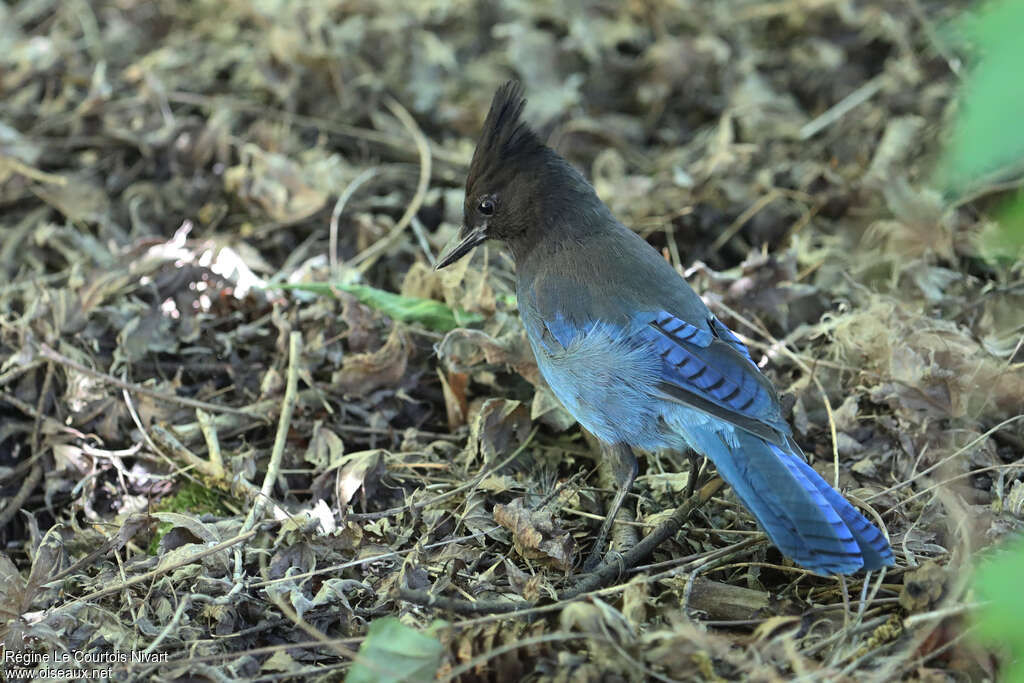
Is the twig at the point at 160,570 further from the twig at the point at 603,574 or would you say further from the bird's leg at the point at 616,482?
the bird's leg at the point at 616,482

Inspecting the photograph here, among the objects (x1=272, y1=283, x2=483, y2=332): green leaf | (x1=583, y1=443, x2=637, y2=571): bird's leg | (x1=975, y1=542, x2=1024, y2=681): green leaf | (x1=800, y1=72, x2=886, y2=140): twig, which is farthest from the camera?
(x1=800, y1=72, x2=886, y2=140): twig

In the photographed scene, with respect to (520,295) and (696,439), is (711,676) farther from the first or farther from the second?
(520,295)

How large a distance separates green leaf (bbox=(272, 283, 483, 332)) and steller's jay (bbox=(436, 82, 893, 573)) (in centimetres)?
21

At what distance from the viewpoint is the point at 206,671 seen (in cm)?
235

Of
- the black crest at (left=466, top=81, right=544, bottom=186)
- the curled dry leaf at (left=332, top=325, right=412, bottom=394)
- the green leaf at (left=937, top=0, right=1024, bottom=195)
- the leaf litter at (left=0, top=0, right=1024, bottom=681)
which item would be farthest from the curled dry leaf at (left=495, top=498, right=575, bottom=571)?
the green leaf at (left=937, top=0, right=1024, bottom=195)

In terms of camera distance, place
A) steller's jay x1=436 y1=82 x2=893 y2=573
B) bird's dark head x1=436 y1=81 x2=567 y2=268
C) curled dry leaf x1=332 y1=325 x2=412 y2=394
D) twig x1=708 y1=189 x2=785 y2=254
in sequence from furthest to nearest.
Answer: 1. twig x1=708 y1=189 x2=785 y2=254
2. curled dry leaf x1=332 y1=325 x2=412 y2=394
3. bird's dark head x1=436 y1=81 x2=567 y2=268
4. steller's jay x1=436 y1=82 x2=893 y2=573

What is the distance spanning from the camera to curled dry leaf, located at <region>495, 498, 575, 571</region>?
2.72 metres

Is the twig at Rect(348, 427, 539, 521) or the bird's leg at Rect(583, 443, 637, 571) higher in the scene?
the bird's leg at Rect(583, 443, 637, 571)

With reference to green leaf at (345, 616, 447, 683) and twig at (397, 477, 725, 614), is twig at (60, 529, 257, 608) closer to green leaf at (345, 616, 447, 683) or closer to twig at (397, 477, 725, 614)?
twig at (397, 477, 725, 614)

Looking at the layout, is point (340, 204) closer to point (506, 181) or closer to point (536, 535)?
point (506, 181)

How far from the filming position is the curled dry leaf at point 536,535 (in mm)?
2717

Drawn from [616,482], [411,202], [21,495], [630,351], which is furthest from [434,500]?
[411,202]

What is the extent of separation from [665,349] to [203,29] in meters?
3.65

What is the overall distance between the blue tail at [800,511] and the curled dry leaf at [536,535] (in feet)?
1.54
